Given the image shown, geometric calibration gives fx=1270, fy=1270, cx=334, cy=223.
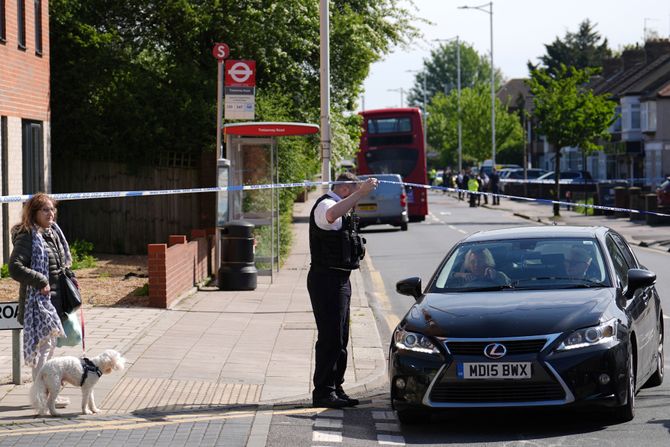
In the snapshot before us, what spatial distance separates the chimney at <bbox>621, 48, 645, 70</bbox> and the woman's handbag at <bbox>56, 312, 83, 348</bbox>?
8020 cm

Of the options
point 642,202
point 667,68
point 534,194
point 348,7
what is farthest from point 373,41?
point 667,68

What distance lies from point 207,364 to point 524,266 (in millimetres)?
3340

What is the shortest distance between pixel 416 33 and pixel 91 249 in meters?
12.6

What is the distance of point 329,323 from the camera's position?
984 cm

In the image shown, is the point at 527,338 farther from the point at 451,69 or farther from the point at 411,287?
the point at 451,69

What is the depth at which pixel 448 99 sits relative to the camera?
111125mm

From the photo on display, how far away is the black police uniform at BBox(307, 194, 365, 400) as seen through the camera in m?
9.73

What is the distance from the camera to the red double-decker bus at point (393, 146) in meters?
44.2

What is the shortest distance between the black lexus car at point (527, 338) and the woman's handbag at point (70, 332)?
2675 mm

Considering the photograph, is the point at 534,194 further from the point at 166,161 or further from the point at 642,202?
the point at 166,161

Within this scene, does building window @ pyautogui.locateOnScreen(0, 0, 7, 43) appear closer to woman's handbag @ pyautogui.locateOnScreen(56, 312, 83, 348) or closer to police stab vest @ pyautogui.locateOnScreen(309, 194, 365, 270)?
woman's handbag @ pyautogui.locateOnScreen(56, 312, 83, 348)

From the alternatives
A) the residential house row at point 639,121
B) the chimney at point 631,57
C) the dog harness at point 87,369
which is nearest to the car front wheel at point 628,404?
the dog harness at point 87,369

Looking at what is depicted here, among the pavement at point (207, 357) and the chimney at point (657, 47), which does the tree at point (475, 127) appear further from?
the pavement at point (207, 357)

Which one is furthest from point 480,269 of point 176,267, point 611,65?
point 611,65
